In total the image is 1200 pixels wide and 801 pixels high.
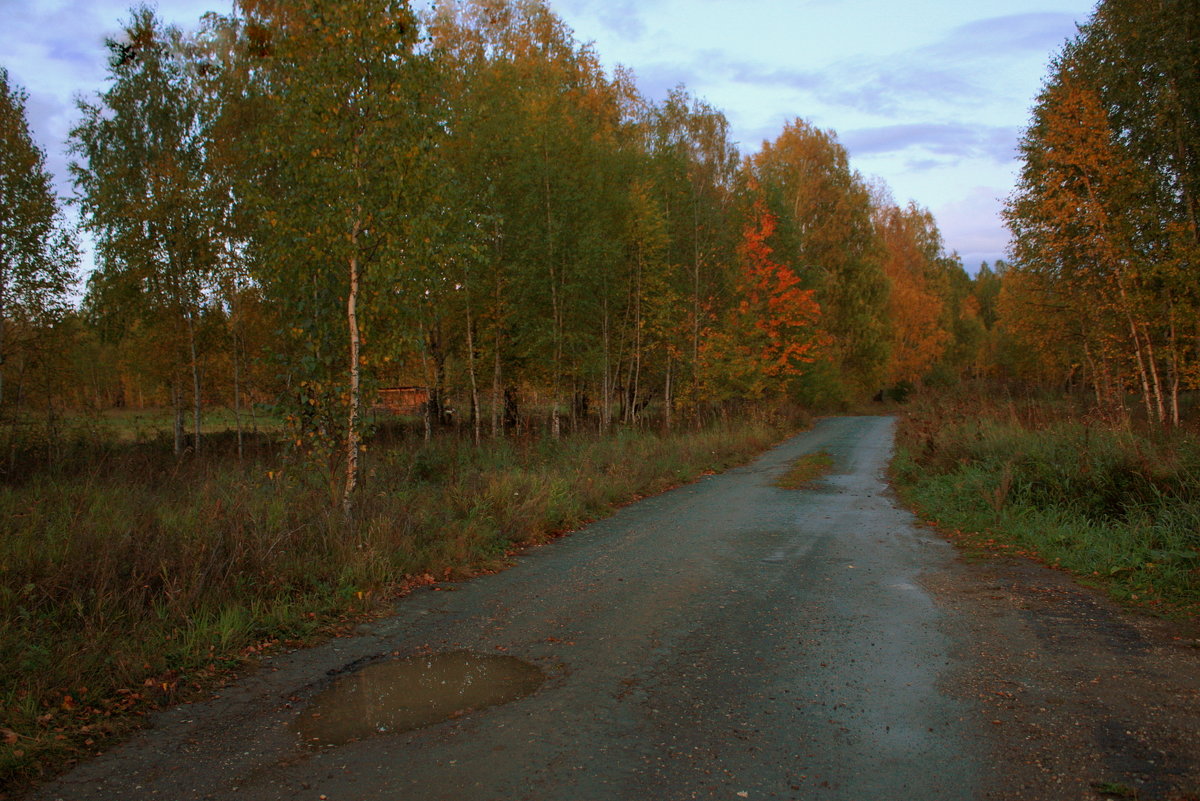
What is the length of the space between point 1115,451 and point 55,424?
2036 cm

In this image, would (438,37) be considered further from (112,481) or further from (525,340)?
(112,481)

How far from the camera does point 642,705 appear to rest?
450cm

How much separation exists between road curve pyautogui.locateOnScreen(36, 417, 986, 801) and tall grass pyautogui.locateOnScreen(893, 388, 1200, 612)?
180cm

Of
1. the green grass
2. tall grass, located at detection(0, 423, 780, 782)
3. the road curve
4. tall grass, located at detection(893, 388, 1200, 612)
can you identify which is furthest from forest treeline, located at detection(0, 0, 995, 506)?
tall grass, located at detection(893, 388, 1200, 612)

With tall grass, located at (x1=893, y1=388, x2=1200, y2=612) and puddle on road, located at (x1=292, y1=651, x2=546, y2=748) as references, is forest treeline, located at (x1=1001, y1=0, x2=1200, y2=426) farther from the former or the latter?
puddle on road, located at (x1=292, y1=651, x2=546, y2=748)

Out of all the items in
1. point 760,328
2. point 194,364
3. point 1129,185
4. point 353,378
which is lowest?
point 353,378

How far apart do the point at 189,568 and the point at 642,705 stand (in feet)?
13.7

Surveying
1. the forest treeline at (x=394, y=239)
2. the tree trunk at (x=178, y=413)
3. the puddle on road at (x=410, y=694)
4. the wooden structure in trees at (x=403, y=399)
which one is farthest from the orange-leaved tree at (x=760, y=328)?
the puddle on road at (x=410, y=694)

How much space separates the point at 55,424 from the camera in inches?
649

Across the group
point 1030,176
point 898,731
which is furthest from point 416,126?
point 1030,176

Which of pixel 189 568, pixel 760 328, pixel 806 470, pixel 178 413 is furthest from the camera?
pixel 760 328

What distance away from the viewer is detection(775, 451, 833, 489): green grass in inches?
615

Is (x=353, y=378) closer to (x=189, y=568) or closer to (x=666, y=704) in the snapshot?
(x=189, y=568)

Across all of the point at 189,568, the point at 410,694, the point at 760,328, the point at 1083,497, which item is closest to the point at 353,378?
the point at 189,568
